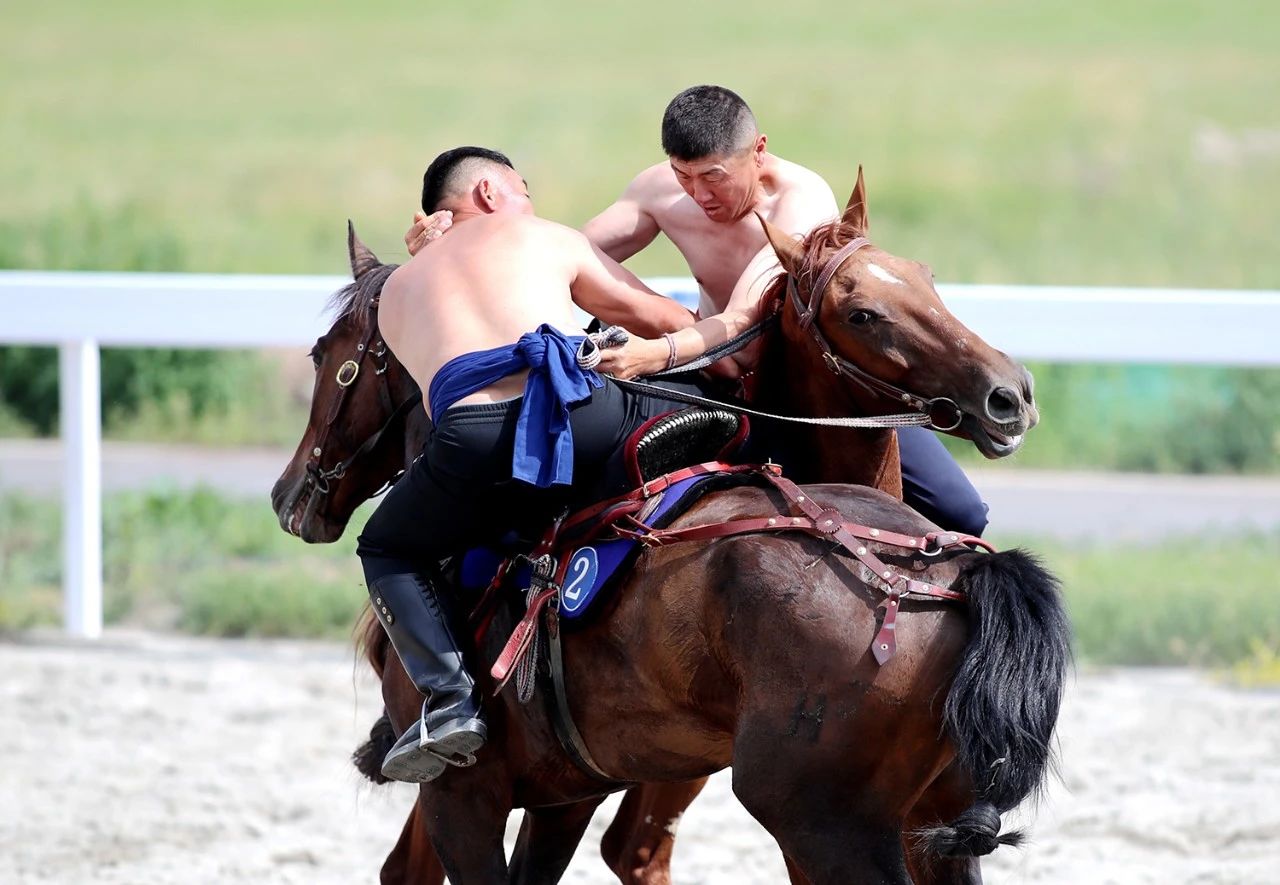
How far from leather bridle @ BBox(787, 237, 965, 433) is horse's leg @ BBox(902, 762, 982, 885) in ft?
2.42

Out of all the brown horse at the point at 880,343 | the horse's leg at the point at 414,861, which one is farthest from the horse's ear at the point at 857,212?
the horse's leg at the point at 414,861

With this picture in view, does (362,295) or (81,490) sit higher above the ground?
(362,295)

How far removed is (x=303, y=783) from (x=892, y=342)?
11.6ft

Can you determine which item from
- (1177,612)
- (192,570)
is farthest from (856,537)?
(192,570)

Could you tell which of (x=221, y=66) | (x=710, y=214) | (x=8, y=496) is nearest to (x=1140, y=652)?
(x=710, y=214)

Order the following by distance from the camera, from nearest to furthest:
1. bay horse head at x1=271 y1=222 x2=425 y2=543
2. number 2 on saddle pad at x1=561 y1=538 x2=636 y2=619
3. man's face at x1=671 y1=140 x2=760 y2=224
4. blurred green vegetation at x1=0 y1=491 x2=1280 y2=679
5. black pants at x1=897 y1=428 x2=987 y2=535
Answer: number 2 on saddle pad at x1=561 y1=538 x2=636 y2=619, man's face at x1=671 y1=140 x2=760 y2=224, black pants at x1=897 y1=428 x2=987 y2=535, bay horse head at x1=271 y1=222 x2=425 y2=543, blurred green vegetation at x1=0 y1=491 x2=1280 y2=679

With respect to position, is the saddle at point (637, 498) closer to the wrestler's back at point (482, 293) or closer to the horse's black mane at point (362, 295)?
the wrestler's back at point (482, 293)

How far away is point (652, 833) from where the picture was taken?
15.4 ft

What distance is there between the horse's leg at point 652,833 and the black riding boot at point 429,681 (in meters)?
1.06

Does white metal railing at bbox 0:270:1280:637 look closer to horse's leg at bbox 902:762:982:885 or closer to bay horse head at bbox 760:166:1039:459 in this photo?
bay horse head at bbox 760:166:1039:459

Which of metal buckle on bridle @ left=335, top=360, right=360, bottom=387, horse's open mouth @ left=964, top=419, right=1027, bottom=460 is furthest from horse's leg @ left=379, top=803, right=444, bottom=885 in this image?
horse's open mouth @ left=964, top=419, right=1027, bottom=460

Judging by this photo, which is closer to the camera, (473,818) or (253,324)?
(473,818)

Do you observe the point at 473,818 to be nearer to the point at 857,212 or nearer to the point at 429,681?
the point at 429,681

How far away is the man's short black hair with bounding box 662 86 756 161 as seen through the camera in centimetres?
381
